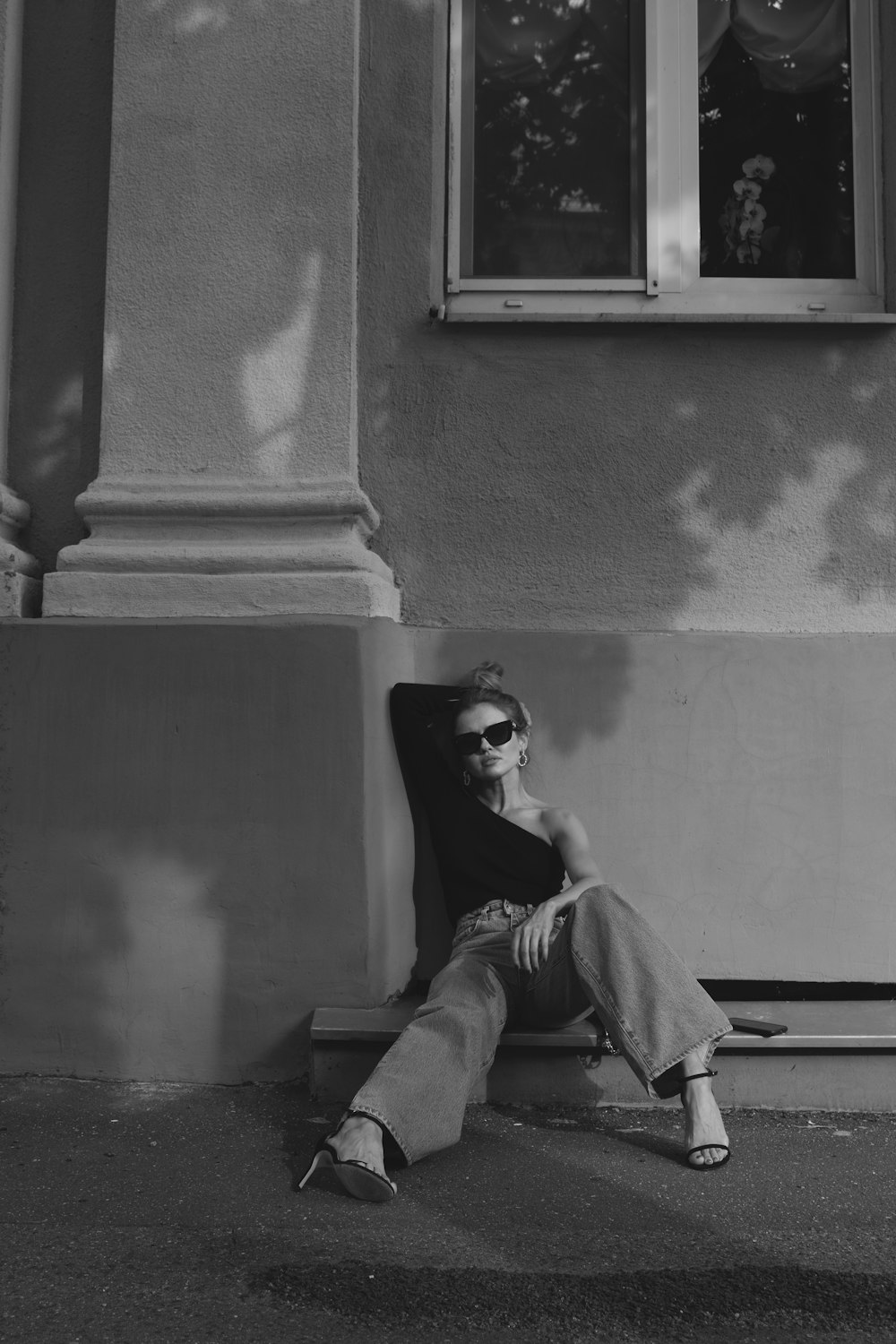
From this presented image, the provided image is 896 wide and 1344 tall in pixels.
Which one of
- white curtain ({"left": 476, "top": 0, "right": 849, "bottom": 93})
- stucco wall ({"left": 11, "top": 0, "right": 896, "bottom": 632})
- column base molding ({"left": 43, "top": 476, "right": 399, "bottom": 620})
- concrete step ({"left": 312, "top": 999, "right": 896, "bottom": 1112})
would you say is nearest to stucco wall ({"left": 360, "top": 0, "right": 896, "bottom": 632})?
stucco wall ({"left": 11, "top": 0, "right": 896, "bottom": 632})

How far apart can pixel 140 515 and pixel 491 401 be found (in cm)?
126

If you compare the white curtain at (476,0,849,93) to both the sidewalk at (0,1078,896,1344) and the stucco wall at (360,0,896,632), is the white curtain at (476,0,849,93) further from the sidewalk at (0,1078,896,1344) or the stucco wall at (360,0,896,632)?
the sidewalk at (0,1078,896,1344)

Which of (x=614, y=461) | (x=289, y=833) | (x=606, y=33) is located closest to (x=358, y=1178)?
(x=289, y=833)

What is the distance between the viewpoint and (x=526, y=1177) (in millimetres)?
2742

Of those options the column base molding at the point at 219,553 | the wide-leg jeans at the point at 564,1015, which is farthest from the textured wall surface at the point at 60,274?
the wide-leg jeans at the point at 564,1015

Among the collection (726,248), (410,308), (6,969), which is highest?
(726,248)

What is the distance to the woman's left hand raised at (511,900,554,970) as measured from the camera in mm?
3078

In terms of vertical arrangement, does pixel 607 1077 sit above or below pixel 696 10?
below

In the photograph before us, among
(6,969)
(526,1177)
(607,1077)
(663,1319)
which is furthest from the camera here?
(6,969)

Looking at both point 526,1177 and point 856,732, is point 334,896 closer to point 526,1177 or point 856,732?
point 526,1177

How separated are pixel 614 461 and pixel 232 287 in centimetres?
143

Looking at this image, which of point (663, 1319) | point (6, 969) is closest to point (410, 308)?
point (6, 969)

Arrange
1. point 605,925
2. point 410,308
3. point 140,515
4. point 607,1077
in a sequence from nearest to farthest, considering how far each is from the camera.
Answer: point 605,925 < point 607,1077 < point 140,515 < point 410,308

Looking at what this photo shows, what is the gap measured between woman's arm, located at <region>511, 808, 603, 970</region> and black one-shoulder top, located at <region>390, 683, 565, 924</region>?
70 mm
